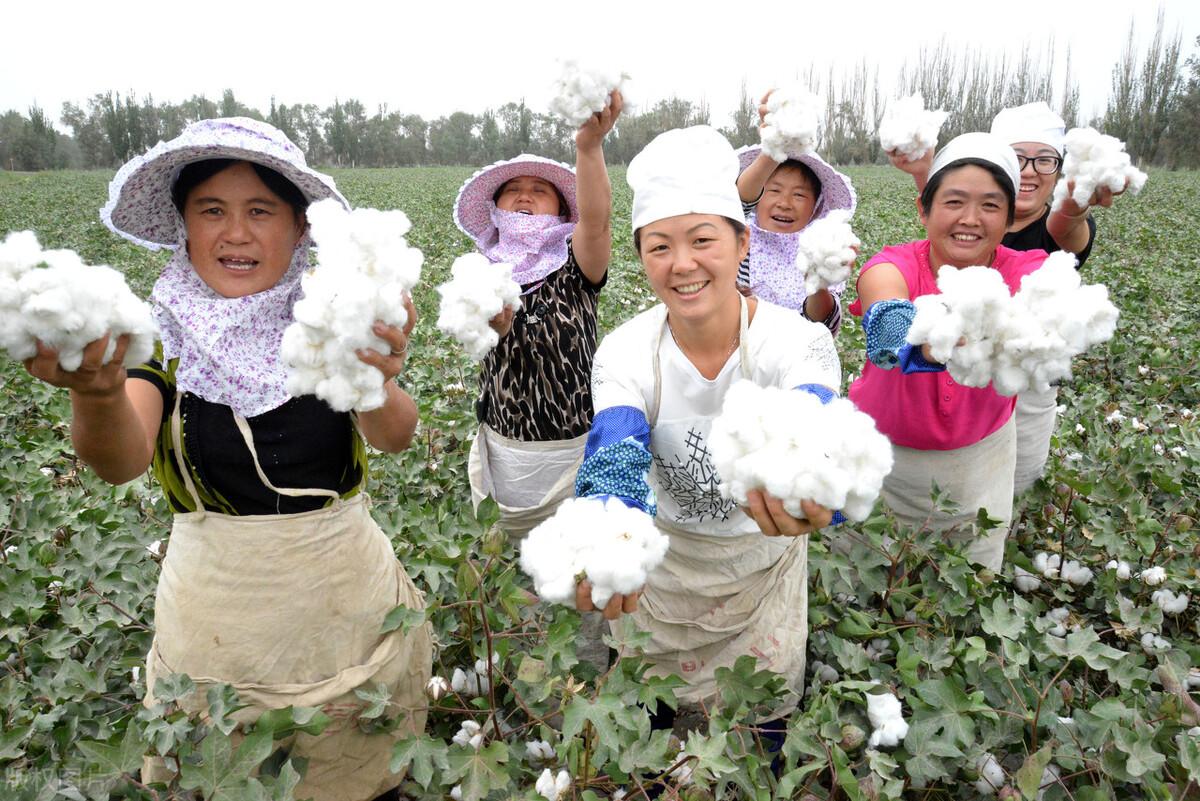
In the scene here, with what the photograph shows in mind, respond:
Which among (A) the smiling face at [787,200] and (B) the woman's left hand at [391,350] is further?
(A) the smiling face at [787,200]

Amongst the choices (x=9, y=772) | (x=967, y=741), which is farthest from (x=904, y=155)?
(x=9, y=772)

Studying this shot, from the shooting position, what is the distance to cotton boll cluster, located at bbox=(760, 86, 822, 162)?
82.8 inches

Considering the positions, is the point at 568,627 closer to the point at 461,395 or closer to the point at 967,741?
the point at 967,741

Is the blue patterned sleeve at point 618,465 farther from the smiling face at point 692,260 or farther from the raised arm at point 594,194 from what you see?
the raised arm at point 594,194

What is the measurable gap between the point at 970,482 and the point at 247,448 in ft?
5.71

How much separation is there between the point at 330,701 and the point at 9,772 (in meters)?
0.54

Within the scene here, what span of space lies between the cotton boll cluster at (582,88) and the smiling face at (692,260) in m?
0.39

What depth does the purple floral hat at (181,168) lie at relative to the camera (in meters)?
1.33

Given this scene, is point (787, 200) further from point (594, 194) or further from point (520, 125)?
point (520, 125)

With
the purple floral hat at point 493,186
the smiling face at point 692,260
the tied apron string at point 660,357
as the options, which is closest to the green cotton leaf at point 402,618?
the tied apron string at point 660,357

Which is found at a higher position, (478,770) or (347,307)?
(347,307)

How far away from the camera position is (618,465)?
55.2 inches

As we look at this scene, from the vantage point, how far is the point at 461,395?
13.3ft

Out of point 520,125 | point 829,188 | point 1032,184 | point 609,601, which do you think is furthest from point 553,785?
point 520,125
